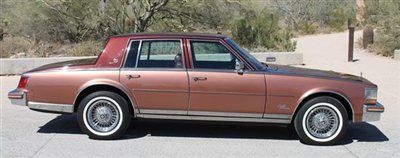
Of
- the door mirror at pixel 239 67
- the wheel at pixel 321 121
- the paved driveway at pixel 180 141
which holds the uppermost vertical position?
the door mirror at pixel 239 67

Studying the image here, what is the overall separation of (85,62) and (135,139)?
1347mm

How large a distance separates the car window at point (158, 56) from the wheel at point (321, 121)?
1.78 meters

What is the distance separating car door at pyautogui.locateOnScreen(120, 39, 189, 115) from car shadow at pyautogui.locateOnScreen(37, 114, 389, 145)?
328 millimetres

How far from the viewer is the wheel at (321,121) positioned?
6809 mm

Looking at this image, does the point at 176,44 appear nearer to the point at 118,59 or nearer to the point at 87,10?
the point at 118,59

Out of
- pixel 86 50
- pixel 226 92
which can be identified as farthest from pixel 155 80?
pixel 86 50

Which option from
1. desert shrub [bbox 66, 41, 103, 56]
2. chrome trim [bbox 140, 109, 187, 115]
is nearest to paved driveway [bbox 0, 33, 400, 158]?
chrome trim [bbox 140, 109, 187, 115]

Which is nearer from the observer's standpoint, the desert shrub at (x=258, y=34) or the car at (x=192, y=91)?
the car at (x=192, y=91)

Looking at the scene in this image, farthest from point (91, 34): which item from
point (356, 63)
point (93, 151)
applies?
point (93, 151)

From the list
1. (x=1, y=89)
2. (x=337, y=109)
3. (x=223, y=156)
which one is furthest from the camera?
(x=1, y=89)

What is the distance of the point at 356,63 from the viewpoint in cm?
1611

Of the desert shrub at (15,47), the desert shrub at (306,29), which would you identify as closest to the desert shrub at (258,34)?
the desert shrub at (15,47)

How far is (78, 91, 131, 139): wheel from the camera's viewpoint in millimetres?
6953

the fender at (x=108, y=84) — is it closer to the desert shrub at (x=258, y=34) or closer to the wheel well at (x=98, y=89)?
the wheel well at (x=98, y=89)
